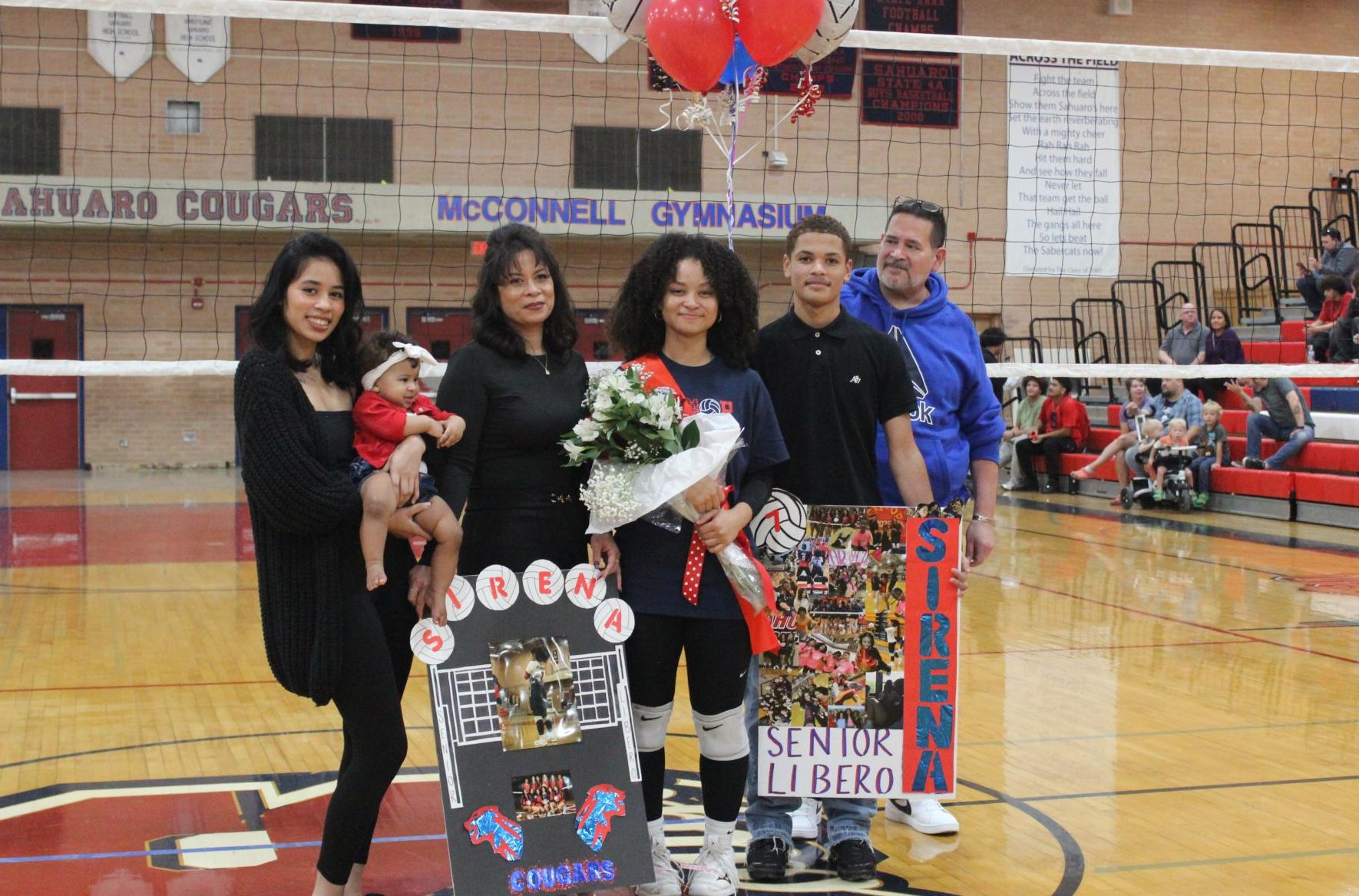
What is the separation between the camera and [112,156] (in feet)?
53.2

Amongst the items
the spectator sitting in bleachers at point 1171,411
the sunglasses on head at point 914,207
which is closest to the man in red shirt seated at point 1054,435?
the spectator sitting in bleachers at point 1171,411

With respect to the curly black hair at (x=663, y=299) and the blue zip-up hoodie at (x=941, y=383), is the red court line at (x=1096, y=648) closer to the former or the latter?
the blue zip-up hoodie at (x=941, y=383)

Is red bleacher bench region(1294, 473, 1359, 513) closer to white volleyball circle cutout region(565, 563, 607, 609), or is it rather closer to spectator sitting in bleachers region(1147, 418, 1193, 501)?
spectator sitting in bleachers region(1147, 418, 1193, 501)

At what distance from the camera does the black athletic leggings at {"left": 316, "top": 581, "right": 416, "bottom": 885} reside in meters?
2.77

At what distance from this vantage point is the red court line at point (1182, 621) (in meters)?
5.85

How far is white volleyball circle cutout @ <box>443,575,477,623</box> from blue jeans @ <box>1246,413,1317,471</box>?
10103 mm

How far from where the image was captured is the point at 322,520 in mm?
2693

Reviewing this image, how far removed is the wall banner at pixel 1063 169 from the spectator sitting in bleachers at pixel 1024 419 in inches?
121

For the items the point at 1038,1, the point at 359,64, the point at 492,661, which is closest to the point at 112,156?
the point at 359,64

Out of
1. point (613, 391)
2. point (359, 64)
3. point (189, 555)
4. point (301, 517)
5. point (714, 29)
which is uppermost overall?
point (359, 64)

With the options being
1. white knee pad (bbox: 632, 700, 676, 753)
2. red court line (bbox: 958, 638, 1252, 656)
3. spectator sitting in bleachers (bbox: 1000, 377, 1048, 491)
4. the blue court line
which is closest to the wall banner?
spectator sitting in bleachers (bbox: 1000, 377, 1048, 491)

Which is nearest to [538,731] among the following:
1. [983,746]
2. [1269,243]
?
[983,746]

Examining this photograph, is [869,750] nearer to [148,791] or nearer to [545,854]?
[545,854]

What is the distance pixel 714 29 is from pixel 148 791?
2.92 m
